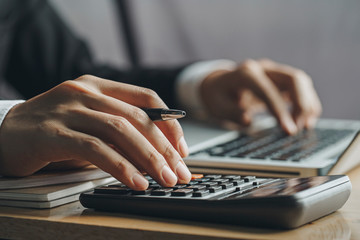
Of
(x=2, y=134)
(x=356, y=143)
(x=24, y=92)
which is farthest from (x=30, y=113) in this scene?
(x=24, y=92)

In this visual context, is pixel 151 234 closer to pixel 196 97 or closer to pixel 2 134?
pixel 2 134

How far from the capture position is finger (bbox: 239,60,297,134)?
93cm

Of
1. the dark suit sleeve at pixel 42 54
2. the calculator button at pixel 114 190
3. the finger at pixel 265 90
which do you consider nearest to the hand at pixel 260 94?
the finger at pixel 265 90

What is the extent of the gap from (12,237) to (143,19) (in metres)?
1.35

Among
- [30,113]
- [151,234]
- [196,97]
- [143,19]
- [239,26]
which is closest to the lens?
[151,234]

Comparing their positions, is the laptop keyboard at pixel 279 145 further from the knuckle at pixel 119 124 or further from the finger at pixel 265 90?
the knuckle at pixel 119 124

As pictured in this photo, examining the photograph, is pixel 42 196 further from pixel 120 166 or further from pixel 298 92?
pixel 298 92

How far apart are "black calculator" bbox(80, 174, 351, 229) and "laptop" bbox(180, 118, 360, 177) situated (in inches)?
4.4

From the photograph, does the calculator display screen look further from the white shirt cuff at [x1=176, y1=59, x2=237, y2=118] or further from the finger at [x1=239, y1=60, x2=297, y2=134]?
the white shirt cuff at [x1=176, y1=59, x2=237, y2=118]

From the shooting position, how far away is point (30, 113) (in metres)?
0.50

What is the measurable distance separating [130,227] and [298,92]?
0.73 metres

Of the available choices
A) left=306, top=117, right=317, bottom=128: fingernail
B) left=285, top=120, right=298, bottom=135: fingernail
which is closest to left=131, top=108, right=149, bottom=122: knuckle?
left=285, top=120, right=298, bottom=135: fingernail

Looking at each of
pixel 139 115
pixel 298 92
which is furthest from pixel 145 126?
pixel 298 92

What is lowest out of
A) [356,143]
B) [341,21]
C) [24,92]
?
[24,92]
